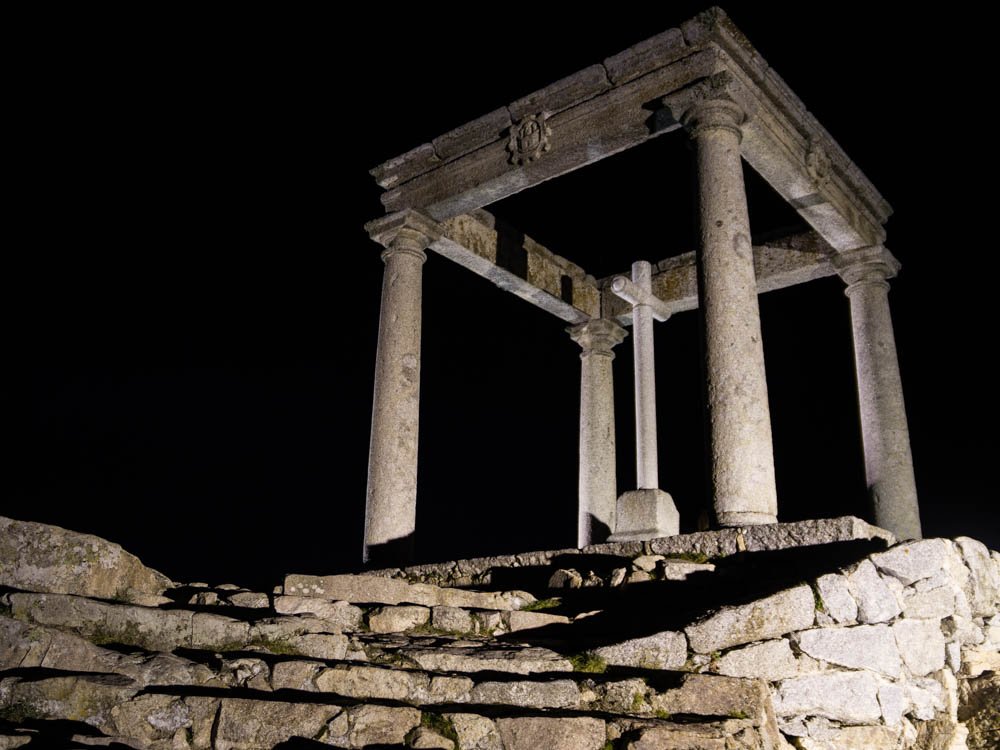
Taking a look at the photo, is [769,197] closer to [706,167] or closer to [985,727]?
[706,167]

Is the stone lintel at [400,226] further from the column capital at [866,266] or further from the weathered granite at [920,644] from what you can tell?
the weathered granite at [920,644]

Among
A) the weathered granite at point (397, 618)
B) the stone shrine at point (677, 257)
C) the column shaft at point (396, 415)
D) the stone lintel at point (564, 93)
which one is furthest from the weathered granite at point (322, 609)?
the stone lintel at point (564, 93)

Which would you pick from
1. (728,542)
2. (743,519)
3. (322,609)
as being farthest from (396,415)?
(322,609)

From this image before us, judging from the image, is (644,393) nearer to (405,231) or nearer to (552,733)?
(405,231)

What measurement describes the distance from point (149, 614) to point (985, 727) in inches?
273

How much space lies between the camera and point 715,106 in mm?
12352

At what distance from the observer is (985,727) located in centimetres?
714

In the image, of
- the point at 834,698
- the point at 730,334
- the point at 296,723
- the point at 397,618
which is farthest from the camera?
the point at 730,334

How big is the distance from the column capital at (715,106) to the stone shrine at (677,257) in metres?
0.02

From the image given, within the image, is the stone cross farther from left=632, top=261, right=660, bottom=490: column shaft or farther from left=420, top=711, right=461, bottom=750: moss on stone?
left=420, top=711, right=461, bottom=750: moss on stone

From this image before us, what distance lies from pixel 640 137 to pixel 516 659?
30.2ft

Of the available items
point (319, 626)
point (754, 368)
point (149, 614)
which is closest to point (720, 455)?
point (754, 368)

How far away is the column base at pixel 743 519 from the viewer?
399 inches

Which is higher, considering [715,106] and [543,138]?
[543,138]
